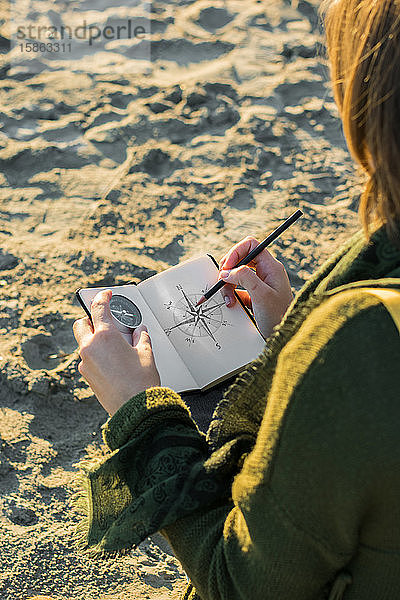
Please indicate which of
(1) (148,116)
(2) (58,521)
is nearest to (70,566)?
(2) (58,521)

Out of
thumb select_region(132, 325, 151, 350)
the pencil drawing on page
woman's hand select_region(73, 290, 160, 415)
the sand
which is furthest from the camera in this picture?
the sand

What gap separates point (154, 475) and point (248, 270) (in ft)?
1.86

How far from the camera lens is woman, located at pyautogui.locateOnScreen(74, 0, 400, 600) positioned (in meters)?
0.64

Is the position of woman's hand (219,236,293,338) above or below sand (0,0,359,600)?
above

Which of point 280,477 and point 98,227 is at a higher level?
point 280,477

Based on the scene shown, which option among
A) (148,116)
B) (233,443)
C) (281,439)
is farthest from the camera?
(148,116)

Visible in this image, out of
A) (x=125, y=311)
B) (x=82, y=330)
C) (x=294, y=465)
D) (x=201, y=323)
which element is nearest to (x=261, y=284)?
(x=201, y=323)

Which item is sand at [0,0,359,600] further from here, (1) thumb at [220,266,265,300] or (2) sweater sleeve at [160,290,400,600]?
(2) sweater sleeve at [160,290,400,600]

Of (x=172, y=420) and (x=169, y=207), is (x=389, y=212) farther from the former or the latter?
(x=169, y=207)

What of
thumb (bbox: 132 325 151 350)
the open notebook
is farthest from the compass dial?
thumb (bbox: 132 325 151 350)

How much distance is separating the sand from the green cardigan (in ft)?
2.02

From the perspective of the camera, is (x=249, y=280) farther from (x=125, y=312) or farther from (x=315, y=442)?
(x=315, y=442)

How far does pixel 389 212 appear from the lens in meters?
0.72

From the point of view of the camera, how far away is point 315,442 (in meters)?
Result: 0.65
